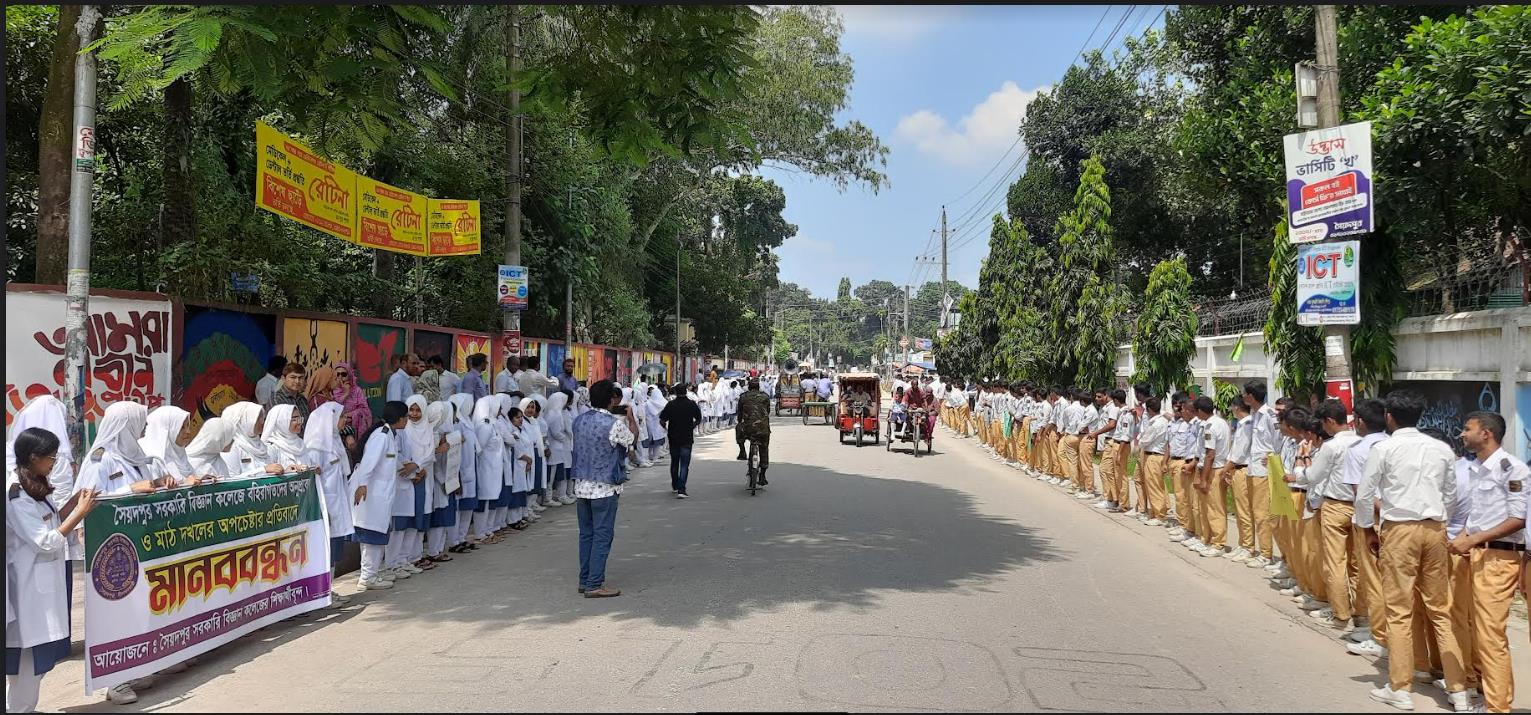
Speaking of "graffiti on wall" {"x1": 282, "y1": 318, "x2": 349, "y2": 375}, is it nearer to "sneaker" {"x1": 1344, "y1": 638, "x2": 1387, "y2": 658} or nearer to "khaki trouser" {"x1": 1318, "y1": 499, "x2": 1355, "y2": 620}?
"khaki trouser" {"x1": 1318, "y1": 499, "x2": 1355, "y2": 620}

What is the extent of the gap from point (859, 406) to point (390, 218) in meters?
13.1

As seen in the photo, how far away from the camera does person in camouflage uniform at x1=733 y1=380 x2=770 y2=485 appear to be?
1410cm

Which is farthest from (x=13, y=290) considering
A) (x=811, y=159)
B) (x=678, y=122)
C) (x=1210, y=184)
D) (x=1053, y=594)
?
(x=811, y=159)

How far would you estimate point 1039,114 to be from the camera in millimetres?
32625

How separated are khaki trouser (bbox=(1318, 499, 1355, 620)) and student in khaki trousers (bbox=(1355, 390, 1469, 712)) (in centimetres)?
113

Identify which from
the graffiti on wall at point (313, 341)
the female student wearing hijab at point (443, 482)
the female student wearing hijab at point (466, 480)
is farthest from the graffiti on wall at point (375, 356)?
the female student wearing hijab at point (443, 482)

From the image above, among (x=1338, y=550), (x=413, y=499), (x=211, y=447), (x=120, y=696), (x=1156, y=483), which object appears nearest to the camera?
(x=120, y=696)

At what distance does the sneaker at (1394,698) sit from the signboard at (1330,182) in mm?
5336

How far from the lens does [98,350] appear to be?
8789 millimetres

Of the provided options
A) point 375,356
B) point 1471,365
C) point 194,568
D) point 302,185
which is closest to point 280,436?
point 194,568

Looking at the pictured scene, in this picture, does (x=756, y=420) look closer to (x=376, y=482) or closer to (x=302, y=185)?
(x=302, y=185)

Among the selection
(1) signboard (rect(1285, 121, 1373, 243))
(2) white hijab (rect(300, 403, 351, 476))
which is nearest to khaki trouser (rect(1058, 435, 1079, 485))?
(1) signboard (rect(1285, 121, 1373, 243))

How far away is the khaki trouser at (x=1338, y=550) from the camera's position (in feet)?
22.0

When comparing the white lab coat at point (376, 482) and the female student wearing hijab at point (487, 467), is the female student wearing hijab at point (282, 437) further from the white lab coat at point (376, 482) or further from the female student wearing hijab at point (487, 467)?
the female student wearing hijab at point (487, 467)
